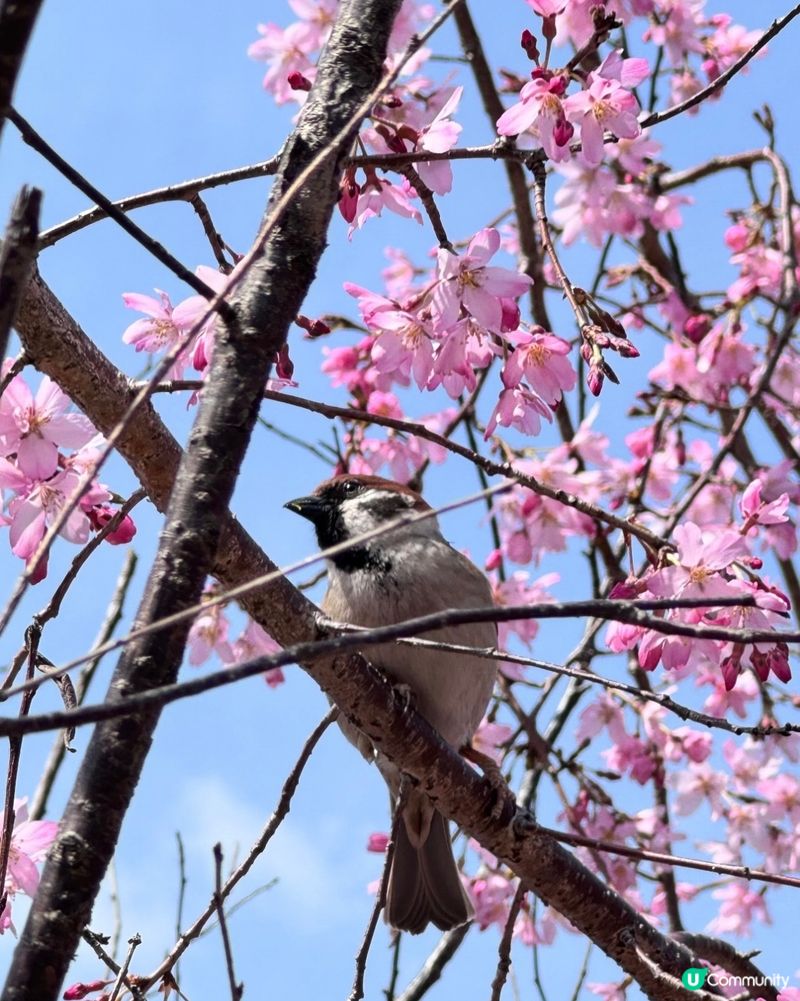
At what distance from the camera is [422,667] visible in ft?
10.2

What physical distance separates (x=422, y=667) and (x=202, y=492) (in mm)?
1812

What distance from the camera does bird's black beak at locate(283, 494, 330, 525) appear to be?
A: 3.78m

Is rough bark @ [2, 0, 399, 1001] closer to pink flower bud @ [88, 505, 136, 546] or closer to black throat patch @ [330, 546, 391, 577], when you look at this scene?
pink flower bud @ [88, 505, 136, 546]

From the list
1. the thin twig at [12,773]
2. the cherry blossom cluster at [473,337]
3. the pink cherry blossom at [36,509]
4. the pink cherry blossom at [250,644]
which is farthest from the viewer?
the pink cherry blossom at [250,644]

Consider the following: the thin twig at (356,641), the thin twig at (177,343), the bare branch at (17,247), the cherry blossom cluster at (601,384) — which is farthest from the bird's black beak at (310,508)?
the bare branch at (17,247)

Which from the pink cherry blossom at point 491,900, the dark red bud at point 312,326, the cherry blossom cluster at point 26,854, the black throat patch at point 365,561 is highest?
the black throat patch at point 365,561

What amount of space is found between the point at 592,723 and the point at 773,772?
89 centimetres

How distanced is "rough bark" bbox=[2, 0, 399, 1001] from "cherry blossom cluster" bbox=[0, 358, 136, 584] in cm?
64

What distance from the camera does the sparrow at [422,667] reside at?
123 inches

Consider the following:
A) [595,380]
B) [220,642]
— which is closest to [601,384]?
[595,380]

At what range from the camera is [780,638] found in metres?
1.07

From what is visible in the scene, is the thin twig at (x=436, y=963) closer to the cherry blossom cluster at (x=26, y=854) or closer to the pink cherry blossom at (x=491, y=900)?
the pink cherry blossom at (x=491, y=900)

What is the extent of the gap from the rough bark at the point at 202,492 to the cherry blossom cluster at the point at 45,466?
2.10 feet

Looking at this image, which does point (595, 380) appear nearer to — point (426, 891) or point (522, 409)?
point (522, 409)
